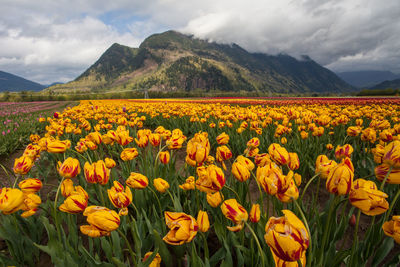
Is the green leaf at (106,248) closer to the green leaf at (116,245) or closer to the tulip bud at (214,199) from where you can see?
the green leaf at (116,245)

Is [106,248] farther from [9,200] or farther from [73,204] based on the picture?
[9,200]

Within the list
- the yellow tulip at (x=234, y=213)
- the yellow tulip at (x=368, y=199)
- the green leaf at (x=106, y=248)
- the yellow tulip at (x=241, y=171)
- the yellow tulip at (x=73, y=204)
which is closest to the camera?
the yellow tulip at (x=368, y=199)

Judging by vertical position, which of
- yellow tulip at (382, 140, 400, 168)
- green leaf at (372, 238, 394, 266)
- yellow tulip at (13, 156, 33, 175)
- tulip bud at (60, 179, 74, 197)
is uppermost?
yellow tulip at (382, 140, 400, 168)

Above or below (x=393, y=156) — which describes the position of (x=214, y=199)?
below

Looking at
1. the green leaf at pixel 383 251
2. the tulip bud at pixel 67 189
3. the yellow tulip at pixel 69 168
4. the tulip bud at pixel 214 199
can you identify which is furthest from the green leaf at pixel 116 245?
the green leaf at pixel 383 251

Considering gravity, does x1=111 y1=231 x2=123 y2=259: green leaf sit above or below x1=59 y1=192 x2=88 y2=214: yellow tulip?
below

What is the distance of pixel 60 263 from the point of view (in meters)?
1.42

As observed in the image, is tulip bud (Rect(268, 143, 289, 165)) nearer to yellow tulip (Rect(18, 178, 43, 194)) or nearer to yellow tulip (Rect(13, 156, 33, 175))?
yellow tulip (Rect(18, 178, 43, 194))

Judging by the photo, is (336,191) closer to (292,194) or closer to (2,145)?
(292,194)

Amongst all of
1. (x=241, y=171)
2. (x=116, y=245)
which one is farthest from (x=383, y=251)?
(x=116, y=245)

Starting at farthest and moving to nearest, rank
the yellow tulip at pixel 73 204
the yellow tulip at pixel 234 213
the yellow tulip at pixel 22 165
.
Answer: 1. the yellow tulip at pixel 22 165
2. the yellow tulip at pixel 73 204
3. the yellow tulip at pixel 234 213

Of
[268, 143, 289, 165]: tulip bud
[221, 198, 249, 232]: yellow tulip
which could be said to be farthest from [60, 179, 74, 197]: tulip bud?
[268, 143, 289, 165]: tulip bud

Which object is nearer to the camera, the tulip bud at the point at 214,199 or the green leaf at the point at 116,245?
the tulip bud at the point at 214,199

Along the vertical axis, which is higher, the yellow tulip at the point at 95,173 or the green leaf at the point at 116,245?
the yellow tulip at the point at 95,173
